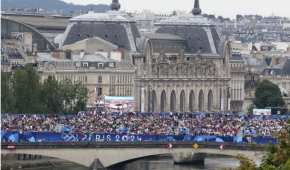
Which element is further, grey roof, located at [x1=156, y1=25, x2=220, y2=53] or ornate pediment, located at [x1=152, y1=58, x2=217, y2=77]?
grey roof, located at [x1=156, y1=25, x2=220, y2=53]

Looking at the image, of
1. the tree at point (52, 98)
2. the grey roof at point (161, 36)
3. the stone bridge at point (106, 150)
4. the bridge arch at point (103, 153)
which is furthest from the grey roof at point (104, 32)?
the bridge arch at point (103, 153)

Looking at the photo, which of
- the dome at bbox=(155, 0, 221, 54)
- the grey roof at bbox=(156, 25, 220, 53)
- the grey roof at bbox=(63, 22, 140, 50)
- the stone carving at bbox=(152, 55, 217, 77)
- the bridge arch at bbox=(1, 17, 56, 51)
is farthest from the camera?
the dome at bbox=(155, 0, 221, 54)

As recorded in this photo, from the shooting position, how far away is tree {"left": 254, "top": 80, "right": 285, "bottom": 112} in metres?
141

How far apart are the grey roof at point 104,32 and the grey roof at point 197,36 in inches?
321

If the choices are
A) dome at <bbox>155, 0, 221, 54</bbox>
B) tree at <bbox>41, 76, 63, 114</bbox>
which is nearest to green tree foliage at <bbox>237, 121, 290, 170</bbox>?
tree at <bbox>41, 76, 63, 114</bbox>

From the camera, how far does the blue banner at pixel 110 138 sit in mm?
76062

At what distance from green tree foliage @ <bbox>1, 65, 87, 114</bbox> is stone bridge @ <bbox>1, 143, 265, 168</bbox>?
18.4 m

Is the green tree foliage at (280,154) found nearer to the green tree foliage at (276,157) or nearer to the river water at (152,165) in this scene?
the green tree foliage at (276,157)

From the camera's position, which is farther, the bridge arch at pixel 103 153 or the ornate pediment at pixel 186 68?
the ornate pediment at pixel 186 68

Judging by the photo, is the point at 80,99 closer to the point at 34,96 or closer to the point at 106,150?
the point at 34,96

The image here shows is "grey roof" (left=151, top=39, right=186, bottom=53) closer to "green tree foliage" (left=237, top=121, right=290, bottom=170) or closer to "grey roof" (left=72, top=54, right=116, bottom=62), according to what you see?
"grey roof" (left=72, top=54, right=116, bottom=62)

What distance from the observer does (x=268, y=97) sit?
470ft

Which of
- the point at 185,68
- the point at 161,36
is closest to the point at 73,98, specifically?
the point at 185,68

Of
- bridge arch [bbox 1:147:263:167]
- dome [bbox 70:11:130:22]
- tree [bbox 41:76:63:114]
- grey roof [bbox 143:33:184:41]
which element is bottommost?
bridge arch [bbox 1:147:263:167]
